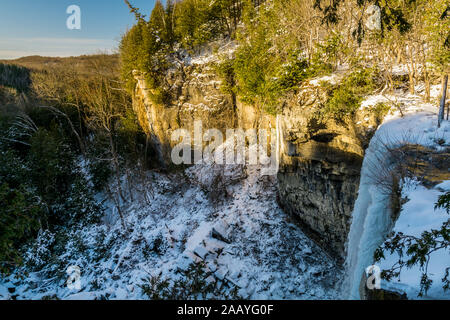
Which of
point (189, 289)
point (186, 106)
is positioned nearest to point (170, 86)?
point (186, 106)

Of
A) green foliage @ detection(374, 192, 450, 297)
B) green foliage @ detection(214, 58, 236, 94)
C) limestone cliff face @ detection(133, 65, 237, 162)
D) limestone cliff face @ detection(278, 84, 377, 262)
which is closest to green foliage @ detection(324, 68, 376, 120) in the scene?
limestone cliff face @ detection(278, 84, 377, 262)

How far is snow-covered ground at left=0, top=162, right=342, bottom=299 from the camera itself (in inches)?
339

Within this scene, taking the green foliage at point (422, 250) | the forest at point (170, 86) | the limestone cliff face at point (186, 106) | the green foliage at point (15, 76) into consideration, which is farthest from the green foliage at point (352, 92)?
the green foliage at point (15, 76)

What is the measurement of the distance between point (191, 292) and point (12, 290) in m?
9.06

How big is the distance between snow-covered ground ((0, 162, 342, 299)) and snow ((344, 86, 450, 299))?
2.07 m

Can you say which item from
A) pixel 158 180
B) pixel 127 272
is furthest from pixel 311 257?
pixel 158 180

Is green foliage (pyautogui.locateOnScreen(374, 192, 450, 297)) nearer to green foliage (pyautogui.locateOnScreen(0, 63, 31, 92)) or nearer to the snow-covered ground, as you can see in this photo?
the snow-covered ground

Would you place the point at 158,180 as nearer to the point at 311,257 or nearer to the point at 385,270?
the point at 311,257

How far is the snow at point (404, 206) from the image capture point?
3.74 metres

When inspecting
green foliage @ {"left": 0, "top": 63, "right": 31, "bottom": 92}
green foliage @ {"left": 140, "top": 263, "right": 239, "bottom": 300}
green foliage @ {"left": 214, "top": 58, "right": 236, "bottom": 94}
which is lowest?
green foliage @ {"left": 140, "top": 263, "right": 239, "bottom": 300}

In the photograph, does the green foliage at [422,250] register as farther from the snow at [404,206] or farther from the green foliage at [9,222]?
the green foliage at [9,222]

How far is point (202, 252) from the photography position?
9.45 metres

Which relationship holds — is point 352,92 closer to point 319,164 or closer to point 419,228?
point 319,164

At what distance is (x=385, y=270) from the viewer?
379cm
